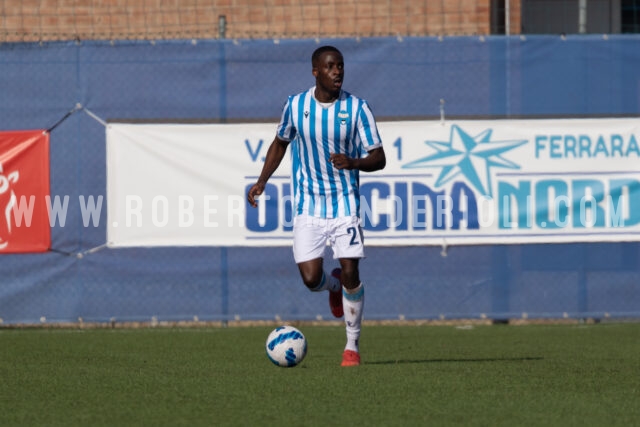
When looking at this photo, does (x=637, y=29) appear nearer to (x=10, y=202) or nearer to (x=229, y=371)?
(x=10, y=202)

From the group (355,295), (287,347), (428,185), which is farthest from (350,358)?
(428,185)

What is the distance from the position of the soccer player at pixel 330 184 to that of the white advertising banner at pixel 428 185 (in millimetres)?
3691

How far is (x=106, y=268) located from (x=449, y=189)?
3.52 meters

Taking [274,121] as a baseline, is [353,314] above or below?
below

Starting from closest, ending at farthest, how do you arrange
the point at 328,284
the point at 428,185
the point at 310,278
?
the point at 310,278 → the point at 328,284 → the point at 428,185

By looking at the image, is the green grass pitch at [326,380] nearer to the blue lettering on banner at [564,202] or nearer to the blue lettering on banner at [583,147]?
the blue lettering on banner at [564,202]

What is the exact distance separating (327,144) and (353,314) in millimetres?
1208

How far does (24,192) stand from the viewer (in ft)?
42.9

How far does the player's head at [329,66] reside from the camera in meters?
8.84

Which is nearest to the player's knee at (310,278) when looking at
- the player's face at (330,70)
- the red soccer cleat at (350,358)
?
the red soccer cleat at (350,358)

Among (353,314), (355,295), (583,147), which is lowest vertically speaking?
(353,314)

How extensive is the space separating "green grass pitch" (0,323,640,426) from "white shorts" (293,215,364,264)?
0.81m

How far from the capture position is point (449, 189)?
42.8ft

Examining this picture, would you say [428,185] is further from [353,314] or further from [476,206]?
[353,314]
